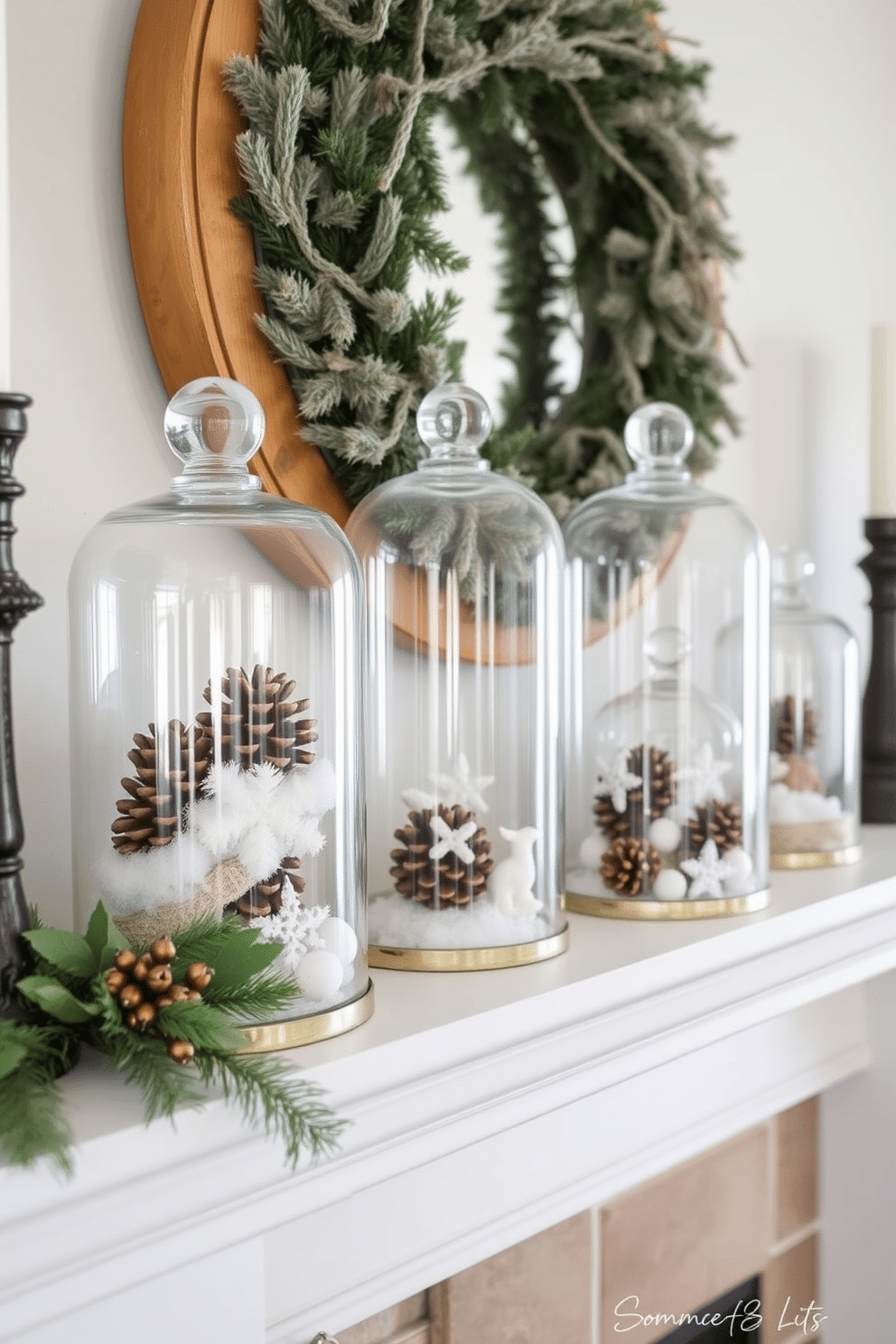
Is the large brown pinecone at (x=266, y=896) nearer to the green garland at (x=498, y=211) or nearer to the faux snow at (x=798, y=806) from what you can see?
the green garland at (x=498, y=211)

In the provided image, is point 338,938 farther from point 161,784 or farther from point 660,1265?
point 660,1265

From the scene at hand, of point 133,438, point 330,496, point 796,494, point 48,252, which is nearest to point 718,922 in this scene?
point 330,496

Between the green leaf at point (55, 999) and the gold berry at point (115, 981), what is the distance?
0.01 meters

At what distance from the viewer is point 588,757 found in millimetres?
1057

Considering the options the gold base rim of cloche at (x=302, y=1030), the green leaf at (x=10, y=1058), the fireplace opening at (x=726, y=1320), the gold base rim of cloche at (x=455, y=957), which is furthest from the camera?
the fireplace opening at (x=726, y=1320)

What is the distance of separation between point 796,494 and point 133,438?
1.00 meters

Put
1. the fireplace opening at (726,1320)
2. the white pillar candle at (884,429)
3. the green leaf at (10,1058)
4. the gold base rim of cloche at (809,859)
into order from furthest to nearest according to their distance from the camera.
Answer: the white pillar candle at (884,429), the fireplace opening at (726,1320), the gold base rim of cloche at (809,859), the green leaf at (10,1058)

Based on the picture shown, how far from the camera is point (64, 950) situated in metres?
0.61

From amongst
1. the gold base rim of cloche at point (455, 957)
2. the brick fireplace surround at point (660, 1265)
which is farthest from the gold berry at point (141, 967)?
the brick fireplace surround at point (660, 1265)

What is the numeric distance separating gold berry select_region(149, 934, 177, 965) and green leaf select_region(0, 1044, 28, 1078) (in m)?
0.07

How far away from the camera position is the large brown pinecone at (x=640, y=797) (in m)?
1.01

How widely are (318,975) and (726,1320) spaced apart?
0.94m

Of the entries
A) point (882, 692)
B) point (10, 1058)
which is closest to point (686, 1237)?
point (882, 692)

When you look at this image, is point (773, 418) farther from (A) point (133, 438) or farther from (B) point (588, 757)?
(A) point (133, 438)
